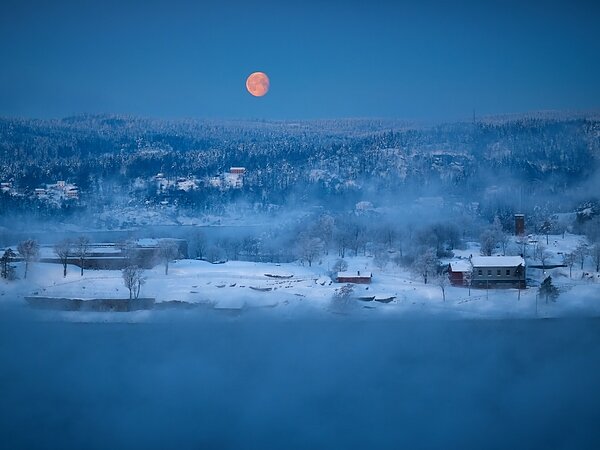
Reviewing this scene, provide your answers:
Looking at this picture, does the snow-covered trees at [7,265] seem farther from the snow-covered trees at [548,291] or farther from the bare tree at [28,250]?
the snow-covered trees at [548,291]

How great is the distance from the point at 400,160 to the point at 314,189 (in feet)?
5.20

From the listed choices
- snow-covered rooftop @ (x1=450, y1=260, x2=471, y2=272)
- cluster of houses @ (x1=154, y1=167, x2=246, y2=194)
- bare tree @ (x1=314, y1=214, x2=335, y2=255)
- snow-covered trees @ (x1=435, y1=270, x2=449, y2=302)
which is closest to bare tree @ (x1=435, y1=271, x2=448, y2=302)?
snow-covered trees @ (x1=435, y1=270, x2=449, y2=302)

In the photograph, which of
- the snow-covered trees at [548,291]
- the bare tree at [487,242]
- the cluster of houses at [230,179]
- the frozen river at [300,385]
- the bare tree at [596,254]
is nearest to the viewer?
the frozen river at [300,385]

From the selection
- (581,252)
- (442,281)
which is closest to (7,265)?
(442,281)

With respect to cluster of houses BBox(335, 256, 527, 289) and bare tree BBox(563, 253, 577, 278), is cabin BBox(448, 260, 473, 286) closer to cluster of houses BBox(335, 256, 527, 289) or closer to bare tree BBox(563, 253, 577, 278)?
cluster of houses BBox(335, 256, 527, 289)

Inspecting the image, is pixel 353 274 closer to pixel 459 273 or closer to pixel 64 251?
pixel 459 273

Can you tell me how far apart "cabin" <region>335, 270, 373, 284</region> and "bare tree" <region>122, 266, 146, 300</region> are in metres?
1.93

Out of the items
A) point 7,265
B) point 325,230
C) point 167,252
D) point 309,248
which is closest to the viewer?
point 7,265

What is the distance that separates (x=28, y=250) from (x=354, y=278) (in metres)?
3.52

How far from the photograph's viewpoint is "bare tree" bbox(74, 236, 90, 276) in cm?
614

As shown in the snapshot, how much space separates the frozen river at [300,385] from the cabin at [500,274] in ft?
3.87

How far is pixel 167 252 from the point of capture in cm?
649

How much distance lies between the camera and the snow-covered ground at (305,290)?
4816mm

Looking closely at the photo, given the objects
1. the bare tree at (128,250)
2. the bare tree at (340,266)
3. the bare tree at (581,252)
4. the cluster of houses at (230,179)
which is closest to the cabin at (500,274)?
the bare tree at (581,252)
